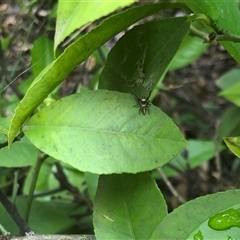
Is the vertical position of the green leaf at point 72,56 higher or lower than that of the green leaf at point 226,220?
higher

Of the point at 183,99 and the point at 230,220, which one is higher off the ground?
the point at 230,220

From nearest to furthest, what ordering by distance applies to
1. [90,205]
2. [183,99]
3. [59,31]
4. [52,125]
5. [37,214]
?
[59,31] < [52,125] < [37,214] < [90,205] < [183,99]

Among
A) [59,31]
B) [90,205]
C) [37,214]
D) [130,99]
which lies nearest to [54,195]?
[90,205]

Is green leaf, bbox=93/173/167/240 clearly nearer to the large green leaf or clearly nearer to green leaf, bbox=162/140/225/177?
the large green leaf

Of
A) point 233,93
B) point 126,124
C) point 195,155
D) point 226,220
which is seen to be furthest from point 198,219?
point 195,155

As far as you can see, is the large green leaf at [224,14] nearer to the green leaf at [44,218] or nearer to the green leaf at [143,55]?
the green leaf at [143,55]

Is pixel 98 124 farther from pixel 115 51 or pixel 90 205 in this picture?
pixel 90 205

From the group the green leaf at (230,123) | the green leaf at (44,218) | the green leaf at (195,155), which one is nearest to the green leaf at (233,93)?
the green leaf at (230,123)
